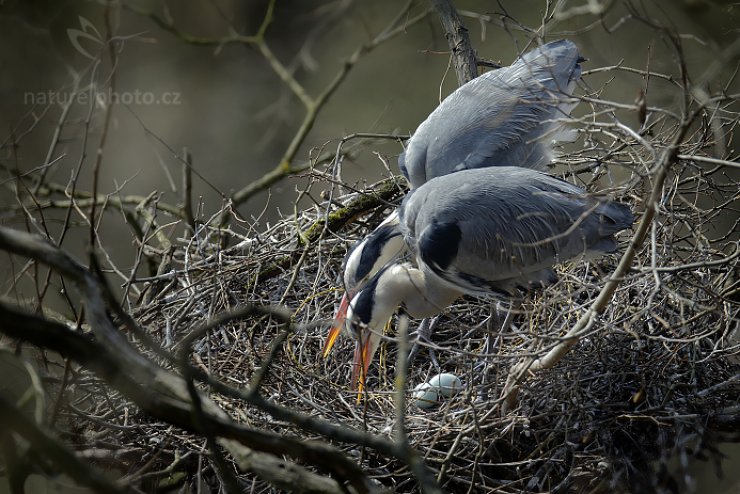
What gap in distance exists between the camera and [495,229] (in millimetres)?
2521

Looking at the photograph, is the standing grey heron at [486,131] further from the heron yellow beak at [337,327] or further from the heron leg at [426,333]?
the heron leg at [426,333]

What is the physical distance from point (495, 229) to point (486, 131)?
448mm

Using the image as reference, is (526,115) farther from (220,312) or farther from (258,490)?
(258,490)

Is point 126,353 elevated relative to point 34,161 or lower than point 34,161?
lower

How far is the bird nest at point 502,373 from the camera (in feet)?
7.11

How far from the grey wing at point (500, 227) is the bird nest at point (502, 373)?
0.12 metres

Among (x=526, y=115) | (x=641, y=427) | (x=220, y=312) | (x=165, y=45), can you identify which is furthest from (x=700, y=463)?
(x=165, y=45)

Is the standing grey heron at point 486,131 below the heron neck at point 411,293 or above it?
above

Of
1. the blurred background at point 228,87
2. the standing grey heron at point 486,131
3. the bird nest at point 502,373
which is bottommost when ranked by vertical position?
the bird nest at point 502,373

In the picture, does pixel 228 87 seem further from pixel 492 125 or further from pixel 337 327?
pixel 337 327

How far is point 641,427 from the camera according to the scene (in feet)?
7.64

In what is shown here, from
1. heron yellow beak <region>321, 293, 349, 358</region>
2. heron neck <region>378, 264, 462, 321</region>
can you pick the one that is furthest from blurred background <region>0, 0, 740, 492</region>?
heron yellow beak <region>321, 293, 349, 358</region>

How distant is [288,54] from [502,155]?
14.8ft

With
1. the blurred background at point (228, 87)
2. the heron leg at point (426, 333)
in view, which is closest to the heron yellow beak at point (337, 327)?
the heron leg at point (426, 333)
